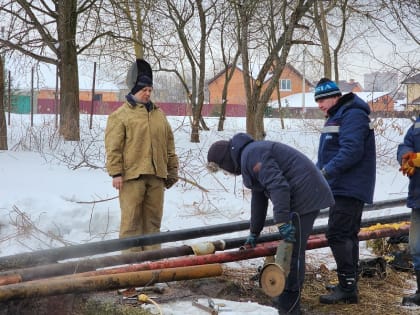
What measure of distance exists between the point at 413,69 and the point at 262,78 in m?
3.22

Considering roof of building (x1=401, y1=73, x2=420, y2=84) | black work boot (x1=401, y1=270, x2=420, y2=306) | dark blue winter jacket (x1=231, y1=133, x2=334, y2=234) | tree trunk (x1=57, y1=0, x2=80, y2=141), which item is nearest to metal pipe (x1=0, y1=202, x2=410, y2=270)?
dark blue winter jacket (x1=231, y1=133, x2=334, y2=234)

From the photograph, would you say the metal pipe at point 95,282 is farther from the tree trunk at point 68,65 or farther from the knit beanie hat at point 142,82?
the tree trunk at point 68,65

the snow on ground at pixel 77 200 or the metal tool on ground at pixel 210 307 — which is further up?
the snow on ground at pixel 77 200

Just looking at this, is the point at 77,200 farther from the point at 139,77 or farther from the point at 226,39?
the point at 226,39

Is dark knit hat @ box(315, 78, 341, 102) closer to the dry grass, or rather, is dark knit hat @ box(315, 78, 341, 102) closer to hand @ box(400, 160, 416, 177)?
hand @ box(400, 160, 416, 177)

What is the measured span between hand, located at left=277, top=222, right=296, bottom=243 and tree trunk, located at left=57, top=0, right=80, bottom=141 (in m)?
9.52

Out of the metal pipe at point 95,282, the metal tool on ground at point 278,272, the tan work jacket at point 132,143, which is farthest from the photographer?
the tan work jacket at point 132,143

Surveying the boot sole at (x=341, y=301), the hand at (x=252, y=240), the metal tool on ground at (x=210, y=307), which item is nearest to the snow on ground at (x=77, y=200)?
the metal tool on ground at (x=210, y=307)

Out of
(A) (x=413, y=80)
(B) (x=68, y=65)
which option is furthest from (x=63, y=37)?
(A) (x=413, y=80)

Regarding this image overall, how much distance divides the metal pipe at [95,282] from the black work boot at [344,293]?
126 cm

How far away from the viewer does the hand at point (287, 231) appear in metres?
4.00

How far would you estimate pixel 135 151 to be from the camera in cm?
524

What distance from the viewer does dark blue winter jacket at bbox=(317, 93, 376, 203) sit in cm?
470

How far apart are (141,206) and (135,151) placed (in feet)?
1.71
